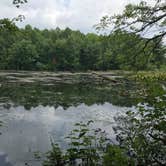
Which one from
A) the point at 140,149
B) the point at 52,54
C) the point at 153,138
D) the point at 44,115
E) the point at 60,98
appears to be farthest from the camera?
the point at 52,54

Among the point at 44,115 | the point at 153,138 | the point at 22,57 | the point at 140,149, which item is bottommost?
the point at 44,115

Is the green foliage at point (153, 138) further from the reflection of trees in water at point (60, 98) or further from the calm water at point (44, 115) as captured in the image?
the reflection of trees in water at point (60, 98)

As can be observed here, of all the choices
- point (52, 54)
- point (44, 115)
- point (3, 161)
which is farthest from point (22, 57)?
point (3, 161)

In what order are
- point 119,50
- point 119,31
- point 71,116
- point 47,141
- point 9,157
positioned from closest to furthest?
point 119,31 < point 119,50 < point 9,157 < point 47,141 < point 71,116

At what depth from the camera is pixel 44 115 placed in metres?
17.8

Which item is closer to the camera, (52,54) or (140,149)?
(140,149)

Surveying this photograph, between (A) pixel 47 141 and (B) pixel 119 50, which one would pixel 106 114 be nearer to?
(A) pixel 47 141

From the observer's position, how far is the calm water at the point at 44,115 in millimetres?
11461

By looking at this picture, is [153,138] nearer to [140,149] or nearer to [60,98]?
[140,149]

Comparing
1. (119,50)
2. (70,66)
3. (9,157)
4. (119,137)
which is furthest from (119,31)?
(70,66)

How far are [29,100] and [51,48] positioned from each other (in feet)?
204

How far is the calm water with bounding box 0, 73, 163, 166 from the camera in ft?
37.6

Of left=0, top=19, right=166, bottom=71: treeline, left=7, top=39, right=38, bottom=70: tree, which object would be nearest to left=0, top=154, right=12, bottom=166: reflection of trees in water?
left=0, top=19, right=166, bottom=71: treeline

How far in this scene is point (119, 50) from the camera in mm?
8016
